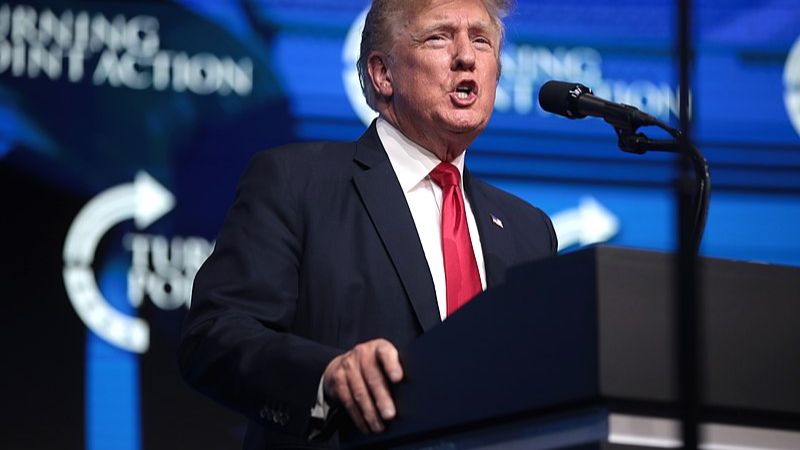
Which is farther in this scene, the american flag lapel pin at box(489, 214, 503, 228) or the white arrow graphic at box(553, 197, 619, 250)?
the white arrow graphic at box(553, 197, 619, 250)

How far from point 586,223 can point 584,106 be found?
4.97 ft

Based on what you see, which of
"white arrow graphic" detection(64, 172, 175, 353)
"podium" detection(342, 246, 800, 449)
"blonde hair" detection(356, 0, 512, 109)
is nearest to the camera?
"podium" detection(342, 246, 800, 449)

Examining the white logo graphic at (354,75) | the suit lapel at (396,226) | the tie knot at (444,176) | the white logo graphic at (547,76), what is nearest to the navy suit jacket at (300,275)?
the suit lapel at (396,226)

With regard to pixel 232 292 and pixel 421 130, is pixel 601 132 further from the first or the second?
pixel 232 292

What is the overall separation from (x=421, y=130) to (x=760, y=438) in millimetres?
1210

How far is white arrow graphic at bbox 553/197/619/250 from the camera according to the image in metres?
3.63

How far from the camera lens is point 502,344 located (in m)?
1.59

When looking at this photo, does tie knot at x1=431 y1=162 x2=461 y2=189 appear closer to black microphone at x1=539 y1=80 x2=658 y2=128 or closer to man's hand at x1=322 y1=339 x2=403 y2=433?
black microphone at x1=539 y1=80 x2=658 y2=128

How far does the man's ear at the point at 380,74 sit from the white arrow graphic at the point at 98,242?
963 mm

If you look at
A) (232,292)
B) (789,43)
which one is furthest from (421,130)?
(789,43)

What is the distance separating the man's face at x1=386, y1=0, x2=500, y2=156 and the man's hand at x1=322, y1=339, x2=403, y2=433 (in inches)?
36.0

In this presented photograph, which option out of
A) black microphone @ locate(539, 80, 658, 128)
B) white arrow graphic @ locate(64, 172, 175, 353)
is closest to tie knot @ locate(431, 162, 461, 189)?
black microphone @ locate(539, 80, 658, 128)

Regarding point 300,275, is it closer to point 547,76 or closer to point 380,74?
point 380,74

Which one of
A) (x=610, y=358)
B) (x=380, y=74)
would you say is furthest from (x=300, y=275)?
(x=610, y=358)
